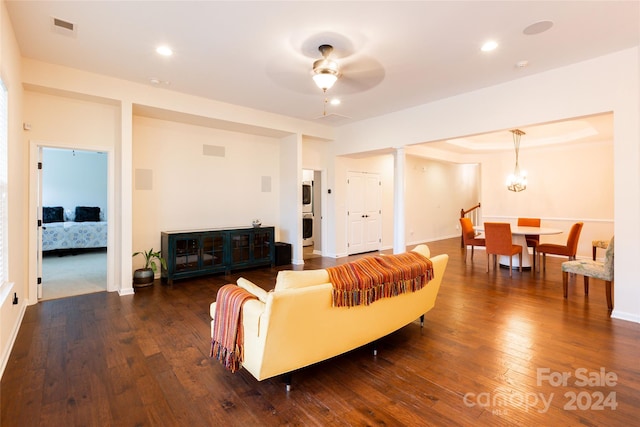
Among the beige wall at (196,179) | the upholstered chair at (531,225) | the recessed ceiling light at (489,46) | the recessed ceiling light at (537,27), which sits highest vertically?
the recessed ceiling light at (489,46)

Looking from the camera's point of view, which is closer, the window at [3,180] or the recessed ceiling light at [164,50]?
the window at [3,180]

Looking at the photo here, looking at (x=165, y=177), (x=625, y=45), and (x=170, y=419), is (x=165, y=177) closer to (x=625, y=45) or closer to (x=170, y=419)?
(x=170, y=419)

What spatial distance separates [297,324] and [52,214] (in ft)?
29.0

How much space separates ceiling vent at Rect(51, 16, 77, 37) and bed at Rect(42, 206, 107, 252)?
17.7 feet

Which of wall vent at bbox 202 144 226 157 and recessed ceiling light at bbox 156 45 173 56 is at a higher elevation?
recessed ceiling light at bbox 156 45 173 56

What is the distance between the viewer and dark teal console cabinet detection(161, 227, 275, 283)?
16.2 ft

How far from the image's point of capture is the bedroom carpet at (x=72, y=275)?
4.51 m

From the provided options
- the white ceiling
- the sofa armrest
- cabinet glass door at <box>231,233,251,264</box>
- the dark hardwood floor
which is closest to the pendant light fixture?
the white ceiling

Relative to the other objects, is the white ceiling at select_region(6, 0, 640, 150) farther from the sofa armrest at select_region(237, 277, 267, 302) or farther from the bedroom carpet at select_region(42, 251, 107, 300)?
the bedroom carpet at select_region(42, 251, 107, 300)

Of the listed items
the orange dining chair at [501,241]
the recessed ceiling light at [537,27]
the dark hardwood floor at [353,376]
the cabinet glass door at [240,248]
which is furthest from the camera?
the cabinet glass door at [240,248]

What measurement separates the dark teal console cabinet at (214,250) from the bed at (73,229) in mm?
3620

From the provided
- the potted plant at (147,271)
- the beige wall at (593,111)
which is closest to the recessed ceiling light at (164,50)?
the potted plant at (147,271)

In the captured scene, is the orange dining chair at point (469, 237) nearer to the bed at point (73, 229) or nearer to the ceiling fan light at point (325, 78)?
the ceiling fan light at point (325, 78)

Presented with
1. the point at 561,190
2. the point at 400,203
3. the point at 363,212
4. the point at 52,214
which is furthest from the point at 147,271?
the point at 561,190
